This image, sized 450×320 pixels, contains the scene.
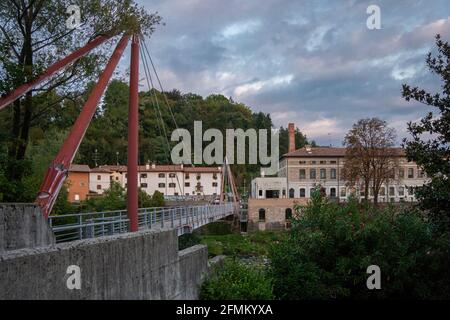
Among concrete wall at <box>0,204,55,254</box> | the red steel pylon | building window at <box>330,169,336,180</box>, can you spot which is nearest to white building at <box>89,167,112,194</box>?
building window at <box>330,169,336,180</box>

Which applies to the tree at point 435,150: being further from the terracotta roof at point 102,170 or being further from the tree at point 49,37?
the terracotta roof at point 102,170

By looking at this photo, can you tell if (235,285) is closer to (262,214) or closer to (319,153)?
(262,214)

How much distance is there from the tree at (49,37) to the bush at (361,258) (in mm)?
10874

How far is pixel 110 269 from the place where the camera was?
8203 mm

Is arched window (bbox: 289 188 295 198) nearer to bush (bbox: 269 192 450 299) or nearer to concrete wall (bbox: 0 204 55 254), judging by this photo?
bush (bbox: 269 192 450 299)

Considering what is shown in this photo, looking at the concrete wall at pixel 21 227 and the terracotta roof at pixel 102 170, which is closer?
the concrete wall at pixel 21 227

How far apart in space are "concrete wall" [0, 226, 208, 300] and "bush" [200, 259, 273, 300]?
33cm

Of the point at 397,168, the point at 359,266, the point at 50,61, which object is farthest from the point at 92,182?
the point at 359,266

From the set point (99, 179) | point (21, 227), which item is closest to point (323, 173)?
point (99, 179)

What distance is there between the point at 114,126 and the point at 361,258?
87.6 feet

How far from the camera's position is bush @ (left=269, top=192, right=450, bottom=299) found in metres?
14.1

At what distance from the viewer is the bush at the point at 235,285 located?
39.6 ft

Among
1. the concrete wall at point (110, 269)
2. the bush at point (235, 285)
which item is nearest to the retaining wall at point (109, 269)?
the concrete wall at point (110, 269)

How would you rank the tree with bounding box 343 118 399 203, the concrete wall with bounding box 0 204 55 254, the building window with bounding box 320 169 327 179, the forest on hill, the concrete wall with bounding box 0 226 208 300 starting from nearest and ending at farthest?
the concrete wall with bounding box 0 226 208 300, the concrete wall with bounding box 0 204 55 254, the forest on hill, the tree with bounding box 343 118 399 203, the building window with bounding box 320 169 327 179
